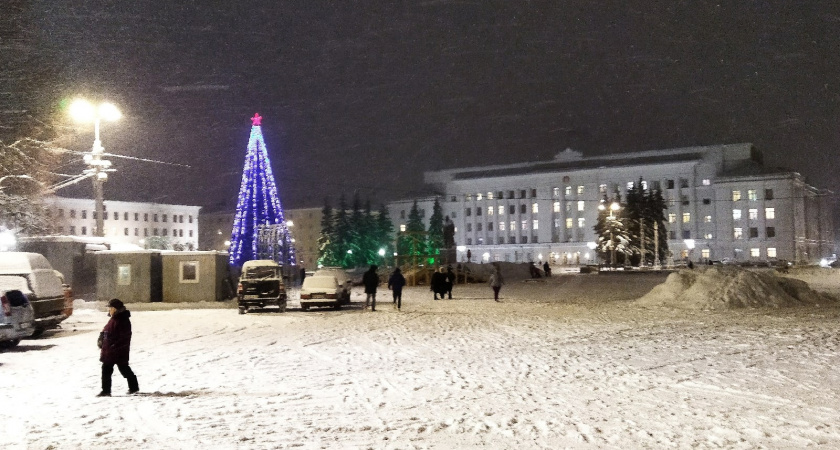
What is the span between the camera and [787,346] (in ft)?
48.0

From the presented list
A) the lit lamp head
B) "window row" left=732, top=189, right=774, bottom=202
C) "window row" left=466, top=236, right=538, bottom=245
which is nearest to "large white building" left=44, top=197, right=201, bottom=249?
"window row" left=466, top=236, right=538, bottom=245

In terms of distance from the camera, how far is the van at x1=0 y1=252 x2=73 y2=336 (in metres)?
17.4

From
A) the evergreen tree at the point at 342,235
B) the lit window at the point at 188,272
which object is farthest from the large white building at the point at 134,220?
the lit window at the point at 188,272

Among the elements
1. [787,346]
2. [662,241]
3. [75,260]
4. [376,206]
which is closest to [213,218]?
[376,206]

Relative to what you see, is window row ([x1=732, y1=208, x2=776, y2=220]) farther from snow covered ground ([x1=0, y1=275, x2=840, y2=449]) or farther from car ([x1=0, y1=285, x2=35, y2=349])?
car ([x1=0, y1=285, x2=35, y2=349])

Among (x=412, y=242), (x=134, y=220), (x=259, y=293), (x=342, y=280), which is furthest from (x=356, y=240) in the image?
(x=259, y=293)

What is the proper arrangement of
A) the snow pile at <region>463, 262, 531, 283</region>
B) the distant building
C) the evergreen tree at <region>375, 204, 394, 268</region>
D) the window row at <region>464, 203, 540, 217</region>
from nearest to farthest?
the snow pile at <region>463, 262, 531, 283</region> < the evergreen tree at <region>375, 204, 394, 268</region> < the window row at <region>464, 203, 540, 217</region> < the distant building

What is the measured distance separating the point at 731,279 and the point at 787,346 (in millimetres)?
13262

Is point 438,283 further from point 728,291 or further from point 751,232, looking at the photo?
point 751,232

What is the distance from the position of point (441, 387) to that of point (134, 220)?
399 feet

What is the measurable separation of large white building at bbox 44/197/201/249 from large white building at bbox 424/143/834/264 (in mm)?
44563

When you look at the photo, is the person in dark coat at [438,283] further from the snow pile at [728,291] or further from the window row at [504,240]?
the window row at [504,240]

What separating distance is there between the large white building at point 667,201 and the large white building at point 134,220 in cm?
4456

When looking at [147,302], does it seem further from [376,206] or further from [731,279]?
[376,206]
